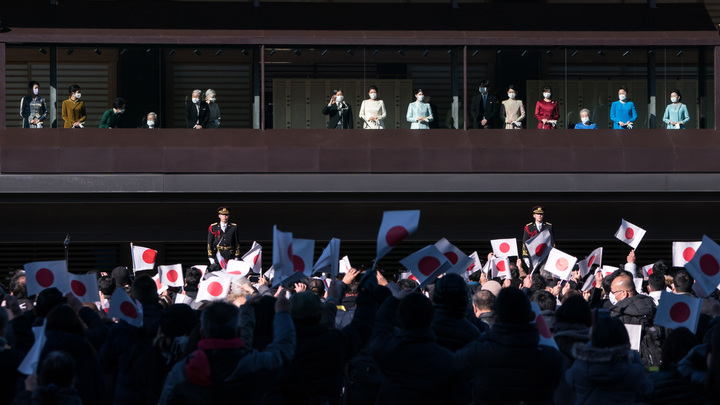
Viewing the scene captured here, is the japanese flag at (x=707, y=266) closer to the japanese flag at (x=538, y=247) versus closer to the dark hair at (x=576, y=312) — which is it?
the dark hair at (x=576, y=312)

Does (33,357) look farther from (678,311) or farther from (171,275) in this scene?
(171,275)

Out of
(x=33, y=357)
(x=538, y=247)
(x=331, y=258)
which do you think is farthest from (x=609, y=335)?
(x=538, y=247)

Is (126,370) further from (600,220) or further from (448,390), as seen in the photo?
(600,220)

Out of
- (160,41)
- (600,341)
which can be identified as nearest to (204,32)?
(160,41)

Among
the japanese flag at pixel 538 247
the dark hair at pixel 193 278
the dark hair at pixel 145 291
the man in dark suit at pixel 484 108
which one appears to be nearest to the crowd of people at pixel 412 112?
the man in dark suit at pixel 484 108

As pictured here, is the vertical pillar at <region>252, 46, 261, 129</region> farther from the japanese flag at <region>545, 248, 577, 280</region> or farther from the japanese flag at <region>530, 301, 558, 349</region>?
the japanese flag at <region>530, 301, 558, 349</region>

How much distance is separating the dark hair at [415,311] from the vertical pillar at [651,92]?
18561mm

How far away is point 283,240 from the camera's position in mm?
8219

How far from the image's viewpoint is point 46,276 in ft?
32.4

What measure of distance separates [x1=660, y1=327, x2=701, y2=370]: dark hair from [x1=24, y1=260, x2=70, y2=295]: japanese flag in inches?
206

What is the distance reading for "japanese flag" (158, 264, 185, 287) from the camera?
15.6 meters

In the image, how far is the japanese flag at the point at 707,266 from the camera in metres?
8.84

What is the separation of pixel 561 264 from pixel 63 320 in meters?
9.39

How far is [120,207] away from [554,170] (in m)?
9.36
